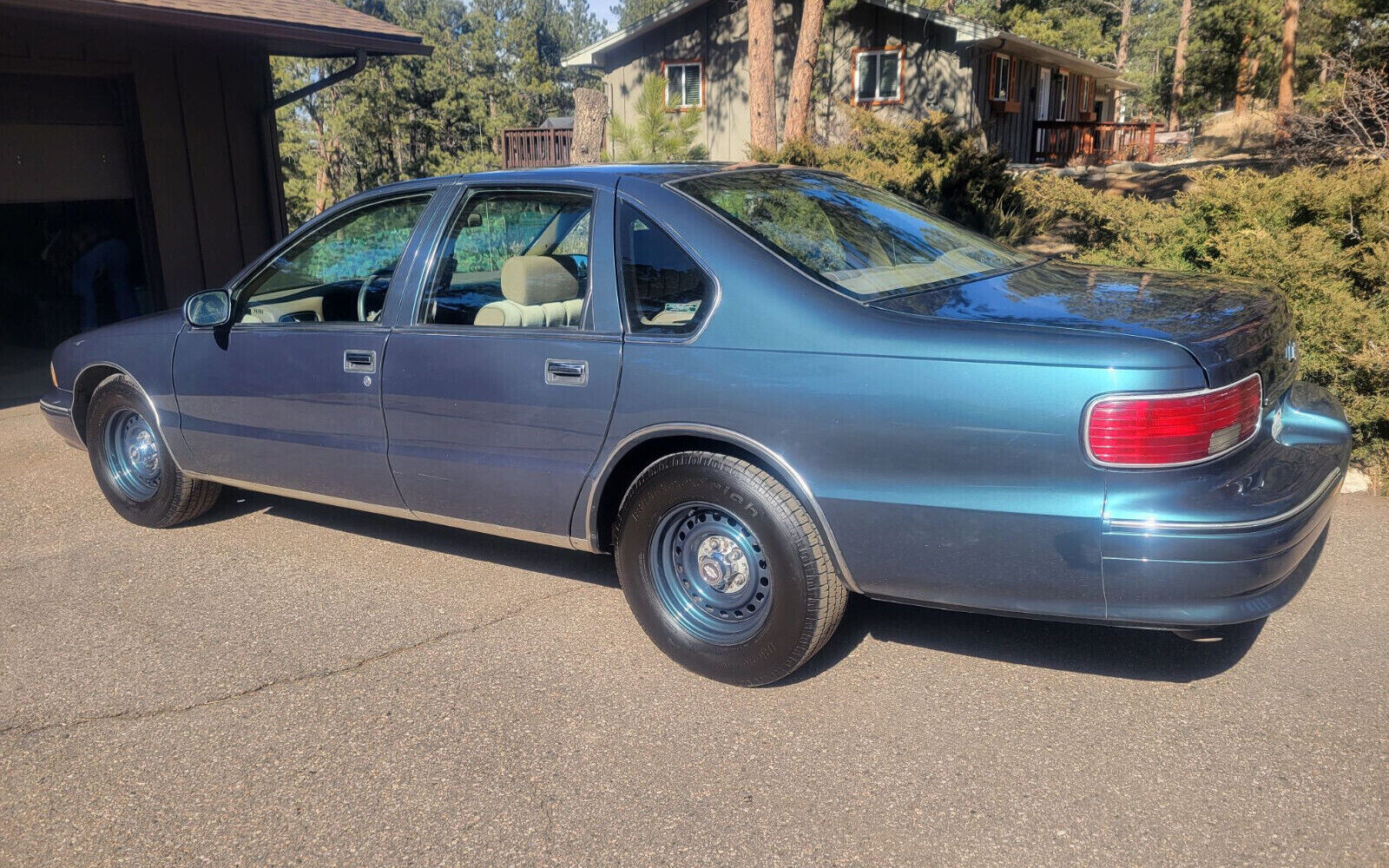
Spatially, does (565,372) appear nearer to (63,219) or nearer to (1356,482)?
(1356,482)

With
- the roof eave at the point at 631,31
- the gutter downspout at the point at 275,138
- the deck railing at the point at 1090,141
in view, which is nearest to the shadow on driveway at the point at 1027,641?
the gutter downspout at the point at 275,138

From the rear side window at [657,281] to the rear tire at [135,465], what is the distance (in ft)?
8.81

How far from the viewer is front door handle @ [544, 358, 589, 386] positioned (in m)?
3.68

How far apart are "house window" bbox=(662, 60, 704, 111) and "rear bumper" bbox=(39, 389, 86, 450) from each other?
70.4ft

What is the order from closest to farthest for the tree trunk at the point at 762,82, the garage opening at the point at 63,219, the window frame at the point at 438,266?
1. the window frame at the point at 438,266
2. the garage opening at the point at 63,219
3. the tree trunk at the point at 762,82

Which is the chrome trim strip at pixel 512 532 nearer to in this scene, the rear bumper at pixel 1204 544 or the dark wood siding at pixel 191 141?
the rear bumper at pixel 1204 544

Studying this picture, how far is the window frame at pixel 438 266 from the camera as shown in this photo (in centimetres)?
377

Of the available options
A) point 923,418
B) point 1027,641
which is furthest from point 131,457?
point 1027,641

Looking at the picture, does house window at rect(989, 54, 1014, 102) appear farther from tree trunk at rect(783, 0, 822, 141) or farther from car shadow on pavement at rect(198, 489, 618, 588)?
car shadow on pavement at rect(198, 489, 618, 588)

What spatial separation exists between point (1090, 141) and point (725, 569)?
31007mm

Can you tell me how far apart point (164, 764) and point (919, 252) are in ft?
9.92

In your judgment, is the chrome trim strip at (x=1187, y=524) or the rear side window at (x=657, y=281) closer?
the chrome trim strip at (x=1187, y=524)

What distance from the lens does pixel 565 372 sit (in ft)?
12.2

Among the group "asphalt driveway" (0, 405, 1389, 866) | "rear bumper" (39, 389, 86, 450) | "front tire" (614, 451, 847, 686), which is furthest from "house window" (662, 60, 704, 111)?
"front tire" (614, 451, 847, 686)
